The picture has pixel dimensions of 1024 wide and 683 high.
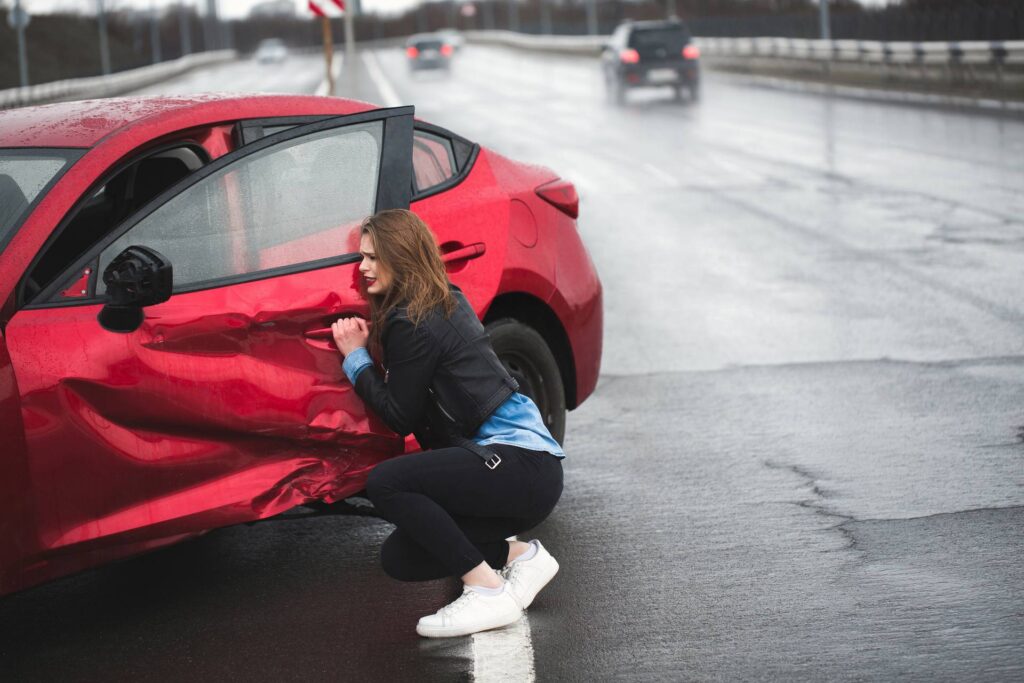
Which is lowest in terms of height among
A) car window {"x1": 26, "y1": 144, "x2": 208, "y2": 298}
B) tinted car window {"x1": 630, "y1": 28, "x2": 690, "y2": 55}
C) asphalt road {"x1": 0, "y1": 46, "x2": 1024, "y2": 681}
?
asphalt road {"x1": 0, "y1": 46, "x2": 1024, "y2": 681}

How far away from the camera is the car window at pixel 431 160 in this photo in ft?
18.1

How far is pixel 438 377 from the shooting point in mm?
4793

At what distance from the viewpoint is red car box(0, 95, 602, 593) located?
438 cm

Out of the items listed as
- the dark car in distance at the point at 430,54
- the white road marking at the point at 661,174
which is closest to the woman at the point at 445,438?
the white road marking at the point at 661,174

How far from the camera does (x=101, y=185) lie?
473 centimetres

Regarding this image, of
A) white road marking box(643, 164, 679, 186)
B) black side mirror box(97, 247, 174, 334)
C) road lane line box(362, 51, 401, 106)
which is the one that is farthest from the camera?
road lane line box(362, 51, 401, 106)

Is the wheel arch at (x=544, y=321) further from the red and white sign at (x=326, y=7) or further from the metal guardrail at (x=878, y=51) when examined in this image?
the metal guardrail at (x=878, y=51)

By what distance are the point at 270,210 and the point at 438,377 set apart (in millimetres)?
776

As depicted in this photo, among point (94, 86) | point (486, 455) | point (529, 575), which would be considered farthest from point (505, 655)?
point (94, 86)

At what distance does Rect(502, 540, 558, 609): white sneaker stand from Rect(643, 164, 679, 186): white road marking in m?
13.8

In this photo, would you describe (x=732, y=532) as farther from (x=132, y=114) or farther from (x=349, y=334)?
(x=132, y=114)

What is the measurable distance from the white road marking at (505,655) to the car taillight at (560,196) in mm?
1830

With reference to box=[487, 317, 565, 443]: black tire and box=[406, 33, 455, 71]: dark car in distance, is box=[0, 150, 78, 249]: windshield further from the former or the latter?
box=[406, 33, 455, 71]: dark car in distance

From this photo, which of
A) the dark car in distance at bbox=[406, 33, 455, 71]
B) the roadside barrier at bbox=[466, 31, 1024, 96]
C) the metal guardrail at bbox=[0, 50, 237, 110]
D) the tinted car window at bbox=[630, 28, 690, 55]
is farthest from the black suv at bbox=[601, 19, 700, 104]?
the dark car in distance at bbox=[406, 33, 455, 71]
